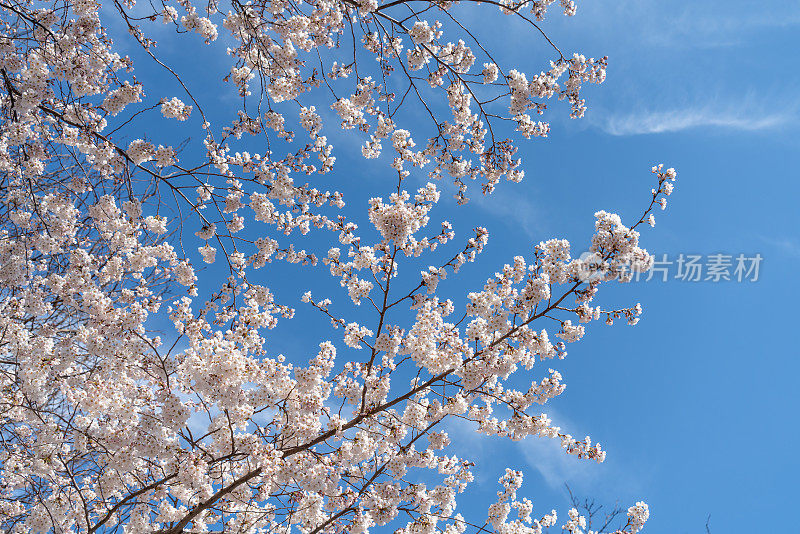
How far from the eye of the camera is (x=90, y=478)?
6621mm

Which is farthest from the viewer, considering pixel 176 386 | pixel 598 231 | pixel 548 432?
pixel 548 432

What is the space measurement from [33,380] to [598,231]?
19.8 ft

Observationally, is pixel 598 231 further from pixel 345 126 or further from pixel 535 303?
pixel 345 126

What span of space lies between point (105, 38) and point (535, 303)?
5.98 metres

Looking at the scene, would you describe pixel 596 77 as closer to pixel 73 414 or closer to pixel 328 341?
pixel 328 341

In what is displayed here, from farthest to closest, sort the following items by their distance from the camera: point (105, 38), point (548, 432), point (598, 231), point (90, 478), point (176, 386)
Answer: point (90, 478) < point (105, 38) < point (548, 432) < point (176, 386) < point (598, 231)

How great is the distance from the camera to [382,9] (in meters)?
5.65

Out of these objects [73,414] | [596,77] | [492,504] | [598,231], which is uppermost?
[596,77]

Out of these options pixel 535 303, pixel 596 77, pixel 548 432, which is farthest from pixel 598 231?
pixel 596 77

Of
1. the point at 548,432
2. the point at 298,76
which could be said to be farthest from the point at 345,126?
the point at 548,432

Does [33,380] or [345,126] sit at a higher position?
[345,126]

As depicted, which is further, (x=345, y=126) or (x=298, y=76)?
(x=345, y=126)

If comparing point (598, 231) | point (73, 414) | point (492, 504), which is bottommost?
point (492, 504)

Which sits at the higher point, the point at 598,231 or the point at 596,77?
the point at 596,77
